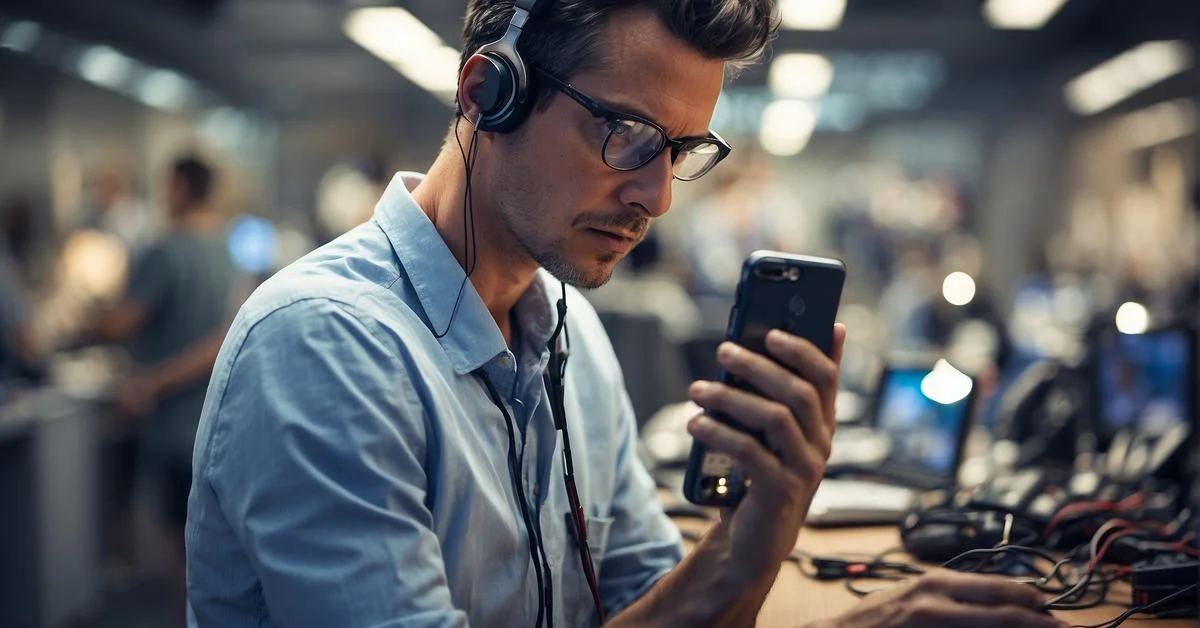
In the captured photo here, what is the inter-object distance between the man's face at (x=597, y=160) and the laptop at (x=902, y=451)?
880 mm

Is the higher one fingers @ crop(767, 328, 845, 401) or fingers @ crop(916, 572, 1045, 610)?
fingers @ crop(767, 328, 845, 401)

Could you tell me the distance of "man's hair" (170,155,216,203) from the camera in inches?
158

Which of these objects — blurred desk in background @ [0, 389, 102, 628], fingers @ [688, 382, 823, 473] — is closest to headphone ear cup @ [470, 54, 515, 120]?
fingers @ [688, 382, 823, 473]

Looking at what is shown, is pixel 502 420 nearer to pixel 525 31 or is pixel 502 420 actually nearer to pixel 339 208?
pixel 525 31

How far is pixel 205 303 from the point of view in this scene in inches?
156

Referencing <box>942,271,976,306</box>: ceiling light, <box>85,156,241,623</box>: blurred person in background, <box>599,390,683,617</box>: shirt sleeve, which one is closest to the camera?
<box>599,390,683,617</box>: shirt sleeve

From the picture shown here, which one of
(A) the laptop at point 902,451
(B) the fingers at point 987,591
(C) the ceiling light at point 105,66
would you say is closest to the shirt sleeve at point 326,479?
(B) the fingers at point 987,591

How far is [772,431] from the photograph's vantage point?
1.06 metres

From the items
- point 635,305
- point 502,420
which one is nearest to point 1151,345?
point 502,420

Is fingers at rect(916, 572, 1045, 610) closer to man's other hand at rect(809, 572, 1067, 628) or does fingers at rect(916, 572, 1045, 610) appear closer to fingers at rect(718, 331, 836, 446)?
man's other hand at rect(809, 572, 1067, 628)

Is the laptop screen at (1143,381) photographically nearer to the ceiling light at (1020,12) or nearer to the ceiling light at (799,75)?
the ceiling light at (1020,12)

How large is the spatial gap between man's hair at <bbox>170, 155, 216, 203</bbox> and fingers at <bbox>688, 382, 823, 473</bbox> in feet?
11.3

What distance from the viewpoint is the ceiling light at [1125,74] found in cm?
970

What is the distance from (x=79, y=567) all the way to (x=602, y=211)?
3748mm
